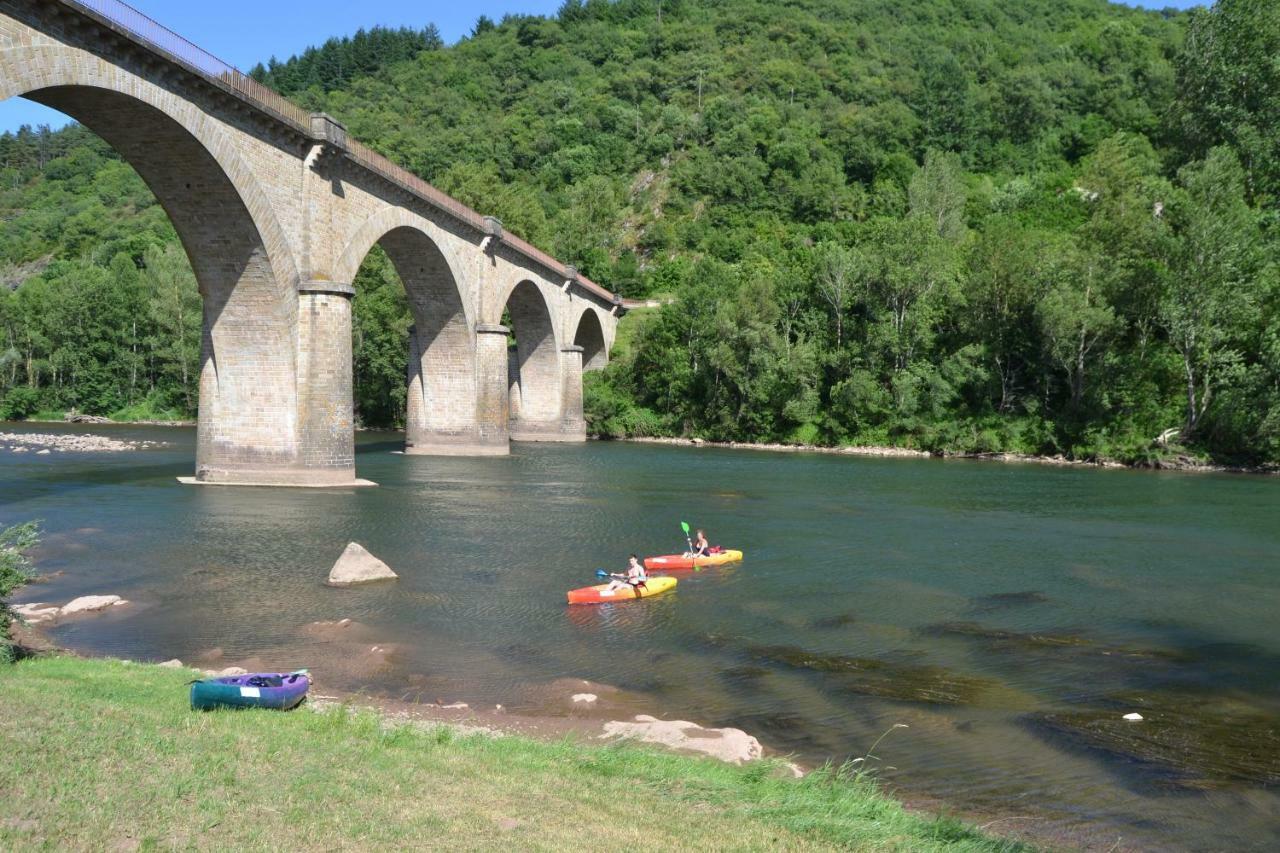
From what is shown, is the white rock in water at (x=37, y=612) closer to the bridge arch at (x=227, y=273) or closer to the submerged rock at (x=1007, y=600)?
the bridge arch at (x=227, y=273)

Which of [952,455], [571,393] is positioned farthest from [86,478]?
[952,455]

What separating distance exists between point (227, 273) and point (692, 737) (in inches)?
910

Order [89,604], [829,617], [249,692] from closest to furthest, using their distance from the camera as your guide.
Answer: [249,692]
[89,604]
[829,617]

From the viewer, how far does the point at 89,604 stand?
13.9 meters

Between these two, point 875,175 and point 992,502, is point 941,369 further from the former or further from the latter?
point 875,175

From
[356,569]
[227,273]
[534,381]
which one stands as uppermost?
[227,273]

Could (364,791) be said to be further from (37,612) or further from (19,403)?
(19,403)

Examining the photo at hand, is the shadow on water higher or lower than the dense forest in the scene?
lower

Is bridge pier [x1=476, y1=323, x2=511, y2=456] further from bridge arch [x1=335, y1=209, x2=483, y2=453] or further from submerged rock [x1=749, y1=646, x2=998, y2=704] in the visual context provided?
submerged rock [x1=749, y1=646, x2=998, y2=704]

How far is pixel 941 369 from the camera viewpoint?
51562 millimetres

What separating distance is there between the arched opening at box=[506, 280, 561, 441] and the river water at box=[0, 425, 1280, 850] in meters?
28.4

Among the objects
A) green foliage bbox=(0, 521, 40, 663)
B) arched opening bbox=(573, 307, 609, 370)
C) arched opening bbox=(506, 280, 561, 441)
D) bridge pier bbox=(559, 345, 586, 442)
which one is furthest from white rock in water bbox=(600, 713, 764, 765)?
arched opening bbox=(573, 307, 609, 370)

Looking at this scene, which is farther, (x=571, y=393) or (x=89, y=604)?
(x=571, y=393)

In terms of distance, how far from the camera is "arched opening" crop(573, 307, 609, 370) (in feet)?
225
